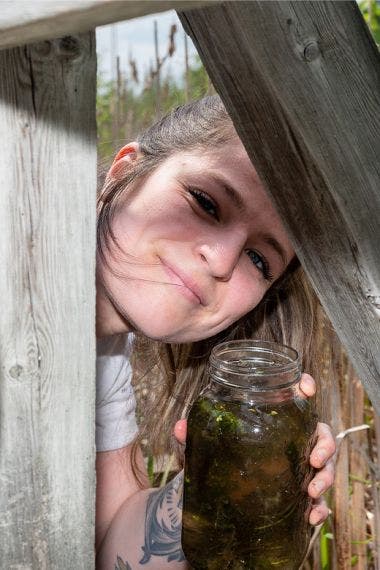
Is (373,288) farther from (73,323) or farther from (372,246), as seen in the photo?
(73,323)

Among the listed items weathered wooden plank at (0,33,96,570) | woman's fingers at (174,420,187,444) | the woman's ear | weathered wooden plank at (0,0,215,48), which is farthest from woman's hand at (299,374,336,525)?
weathered wooden plank at (0,0,215,48)

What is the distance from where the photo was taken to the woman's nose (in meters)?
1.03

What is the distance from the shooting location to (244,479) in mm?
880

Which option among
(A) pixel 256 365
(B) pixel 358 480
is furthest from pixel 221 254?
(B) pixel 358 480

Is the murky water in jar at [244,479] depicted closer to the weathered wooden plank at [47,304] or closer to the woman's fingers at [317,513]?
the woman's fingers at [317,513]

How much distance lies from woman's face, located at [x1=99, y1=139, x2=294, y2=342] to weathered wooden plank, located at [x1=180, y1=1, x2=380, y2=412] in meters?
0.41

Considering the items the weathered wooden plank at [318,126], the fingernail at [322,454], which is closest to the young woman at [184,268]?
the fingernail at [322,454]

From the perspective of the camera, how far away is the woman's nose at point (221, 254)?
103cm

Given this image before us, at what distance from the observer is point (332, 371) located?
1.72 metres

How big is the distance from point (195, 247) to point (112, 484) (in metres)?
0.66

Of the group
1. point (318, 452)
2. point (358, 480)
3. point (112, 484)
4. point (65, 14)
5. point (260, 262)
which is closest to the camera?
point (65, 14)

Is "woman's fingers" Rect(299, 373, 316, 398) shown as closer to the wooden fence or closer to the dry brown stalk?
A: the wooden fence

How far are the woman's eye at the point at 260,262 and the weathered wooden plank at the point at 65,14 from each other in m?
0.70

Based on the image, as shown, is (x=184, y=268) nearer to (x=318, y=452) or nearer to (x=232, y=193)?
(x=232, y=193)
